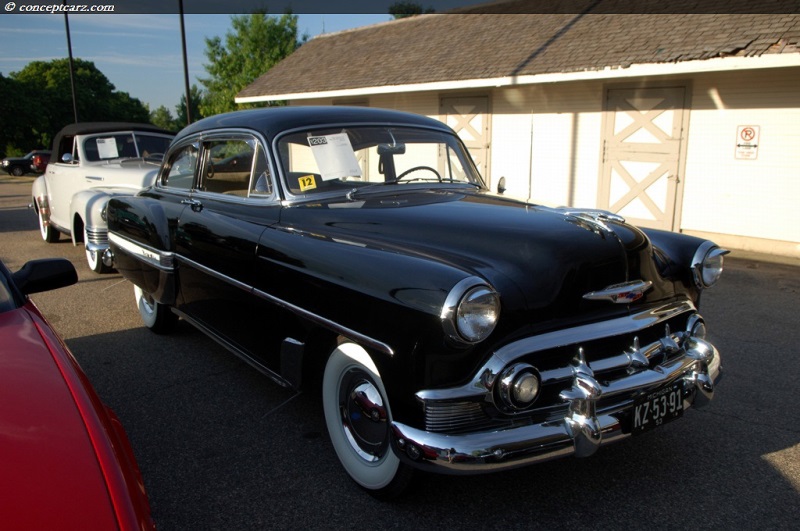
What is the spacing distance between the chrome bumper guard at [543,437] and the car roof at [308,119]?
2.07 metres

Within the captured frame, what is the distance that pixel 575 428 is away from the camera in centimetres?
242

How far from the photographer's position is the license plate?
8.43 feet

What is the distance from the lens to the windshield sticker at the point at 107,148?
8750mm

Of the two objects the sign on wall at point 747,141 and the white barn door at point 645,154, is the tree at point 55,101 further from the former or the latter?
the sign on wall at point 747,141

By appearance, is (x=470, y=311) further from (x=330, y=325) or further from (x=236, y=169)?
(x=236, y=169)

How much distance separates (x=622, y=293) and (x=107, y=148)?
317 inches

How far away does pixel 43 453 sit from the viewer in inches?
62.5

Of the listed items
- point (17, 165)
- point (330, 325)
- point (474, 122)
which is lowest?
point (17, 165)

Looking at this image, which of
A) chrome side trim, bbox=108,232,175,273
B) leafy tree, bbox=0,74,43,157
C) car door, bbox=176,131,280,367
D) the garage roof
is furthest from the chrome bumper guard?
leafy tree, bbox=0,74,43,157

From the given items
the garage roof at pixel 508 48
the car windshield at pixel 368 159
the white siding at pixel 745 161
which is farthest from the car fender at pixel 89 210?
the white siding at pixel 745 161

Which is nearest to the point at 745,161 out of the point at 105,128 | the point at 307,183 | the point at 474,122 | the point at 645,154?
the point at 645,154

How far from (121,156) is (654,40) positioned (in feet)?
26.2

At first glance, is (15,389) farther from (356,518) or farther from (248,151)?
(248,151)

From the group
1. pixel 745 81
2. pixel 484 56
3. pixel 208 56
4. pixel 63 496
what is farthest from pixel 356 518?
pixel 208 56
